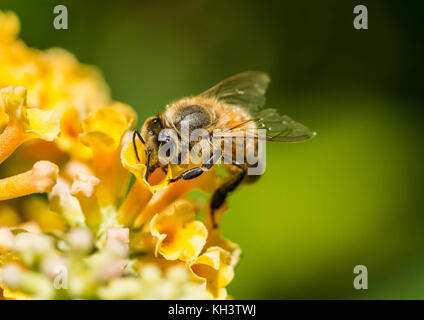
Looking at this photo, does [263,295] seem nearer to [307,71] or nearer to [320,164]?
[320,164]

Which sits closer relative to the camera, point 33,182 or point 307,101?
point 33,182

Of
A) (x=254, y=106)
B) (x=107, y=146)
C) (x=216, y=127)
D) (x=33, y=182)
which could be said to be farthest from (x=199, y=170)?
(x=254, y=106)

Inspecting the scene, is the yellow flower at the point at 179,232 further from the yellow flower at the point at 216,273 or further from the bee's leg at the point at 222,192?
the bee's leg at the point at 222,192

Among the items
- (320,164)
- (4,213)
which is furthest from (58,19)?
(320,164)

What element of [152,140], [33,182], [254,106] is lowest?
[33,182]

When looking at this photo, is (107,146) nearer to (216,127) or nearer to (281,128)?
(216,127)

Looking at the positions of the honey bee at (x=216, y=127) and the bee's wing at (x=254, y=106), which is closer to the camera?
the honey bee at (x=216, y=127)

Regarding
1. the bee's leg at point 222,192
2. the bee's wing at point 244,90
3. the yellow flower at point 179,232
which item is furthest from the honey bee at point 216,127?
the bee's wing at point 244,90
